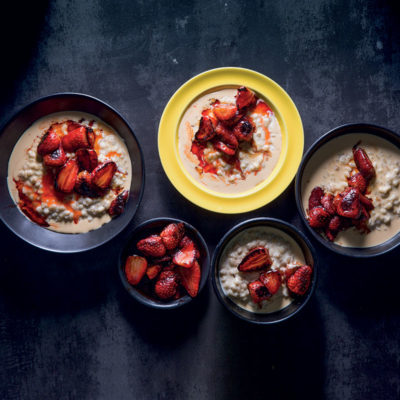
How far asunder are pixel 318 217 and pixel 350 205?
210 mm

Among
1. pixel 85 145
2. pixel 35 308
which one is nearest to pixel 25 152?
pixel 85 145

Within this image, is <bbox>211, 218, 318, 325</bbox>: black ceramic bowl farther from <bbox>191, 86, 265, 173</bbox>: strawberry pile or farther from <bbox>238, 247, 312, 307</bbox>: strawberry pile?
<bbox>191, 86, 265, 173</bbox>: strawberry pile

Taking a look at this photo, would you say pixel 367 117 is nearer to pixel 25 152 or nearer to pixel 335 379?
pixel 335 379

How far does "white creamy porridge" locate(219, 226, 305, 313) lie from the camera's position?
8.41 feet

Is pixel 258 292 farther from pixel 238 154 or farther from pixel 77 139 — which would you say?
pixel 77 139

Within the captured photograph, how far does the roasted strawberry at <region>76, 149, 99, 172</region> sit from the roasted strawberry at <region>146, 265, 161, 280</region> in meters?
0.76

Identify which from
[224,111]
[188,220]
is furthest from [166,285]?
[224,111]

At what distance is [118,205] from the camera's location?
255cm

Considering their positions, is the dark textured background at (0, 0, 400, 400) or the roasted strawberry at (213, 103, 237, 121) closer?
the roasted strawberry at (213, 103, 237, 121)

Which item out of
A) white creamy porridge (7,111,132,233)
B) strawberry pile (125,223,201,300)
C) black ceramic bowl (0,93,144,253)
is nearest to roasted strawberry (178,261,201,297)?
strawberry pile (125,223,201,300)

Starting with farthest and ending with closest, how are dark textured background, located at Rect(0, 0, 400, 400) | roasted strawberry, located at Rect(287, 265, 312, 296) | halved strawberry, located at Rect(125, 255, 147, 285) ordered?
1. dark textured background, located at Rect(0, 0, 400, 400)
2. halved strawberry, located at Rect(125, 255, 147, 285)
3. roasted strawberry, located at Rect(287, 265, 312, 296)

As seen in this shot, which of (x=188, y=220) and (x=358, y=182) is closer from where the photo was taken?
(x=358, y=182)

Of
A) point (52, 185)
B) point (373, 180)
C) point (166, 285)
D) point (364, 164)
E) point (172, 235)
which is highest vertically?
point (364, 164)

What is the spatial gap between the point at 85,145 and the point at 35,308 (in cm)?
123
